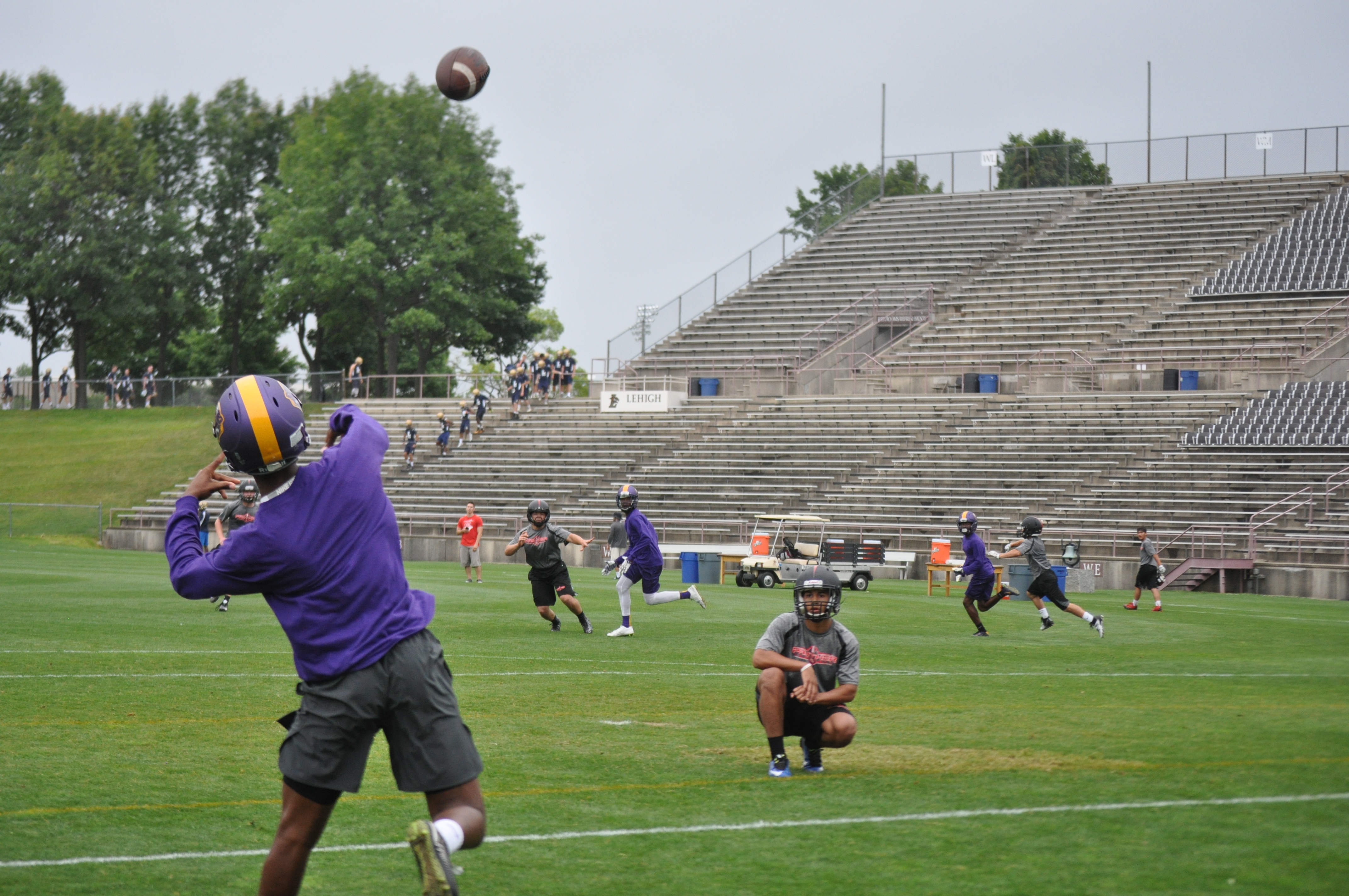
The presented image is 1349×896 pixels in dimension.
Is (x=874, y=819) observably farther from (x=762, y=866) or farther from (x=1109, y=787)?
(x=1109, y=787)

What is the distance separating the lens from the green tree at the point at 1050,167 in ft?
181


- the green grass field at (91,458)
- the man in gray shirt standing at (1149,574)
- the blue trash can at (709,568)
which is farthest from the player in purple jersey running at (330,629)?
the green grass field at (91,458)

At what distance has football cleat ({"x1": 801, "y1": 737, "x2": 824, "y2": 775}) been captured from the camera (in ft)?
27.7

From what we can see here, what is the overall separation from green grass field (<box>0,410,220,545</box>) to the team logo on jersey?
4088 centimetres

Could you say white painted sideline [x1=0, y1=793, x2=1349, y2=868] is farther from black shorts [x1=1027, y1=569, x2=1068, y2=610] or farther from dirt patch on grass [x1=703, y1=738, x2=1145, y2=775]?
Answer: black shorts [x1=1027, y1=569, x2=1068, y2=610]

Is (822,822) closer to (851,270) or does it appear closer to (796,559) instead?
(796,559)

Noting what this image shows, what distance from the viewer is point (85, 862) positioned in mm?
6238

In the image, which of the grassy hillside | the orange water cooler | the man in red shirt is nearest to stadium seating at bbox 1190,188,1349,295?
the orange water cooler

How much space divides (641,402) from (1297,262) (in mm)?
21766

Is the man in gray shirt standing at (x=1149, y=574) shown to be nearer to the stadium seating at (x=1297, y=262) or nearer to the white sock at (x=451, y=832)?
the white sock at (x=451, y=832)

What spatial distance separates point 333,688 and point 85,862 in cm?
237

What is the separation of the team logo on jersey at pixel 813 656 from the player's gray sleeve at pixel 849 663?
0.06 meters

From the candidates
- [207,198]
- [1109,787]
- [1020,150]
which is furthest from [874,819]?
[207,198]

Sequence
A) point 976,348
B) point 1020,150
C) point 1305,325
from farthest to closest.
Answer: point 1020,150 < point 976,348 < point 1305,325
